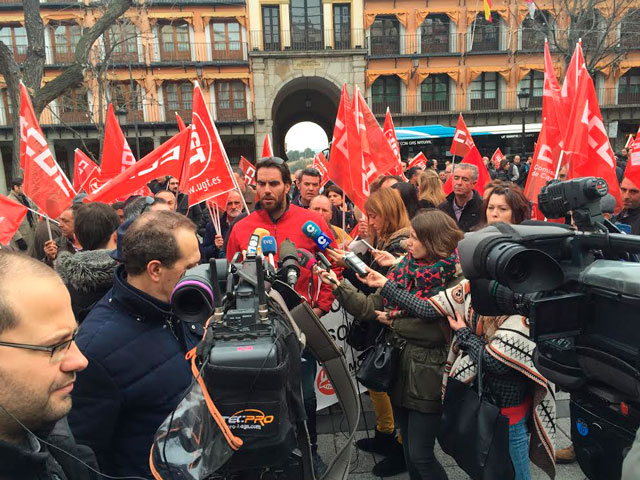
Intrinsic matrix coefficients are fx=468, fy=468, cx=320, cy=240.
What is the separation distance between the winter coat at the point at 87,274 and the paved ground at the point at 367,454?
1.64m

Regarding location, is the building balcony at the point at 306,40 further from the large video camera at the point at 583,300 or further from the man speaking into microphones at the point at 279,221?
the large video camera at the point at 583,300

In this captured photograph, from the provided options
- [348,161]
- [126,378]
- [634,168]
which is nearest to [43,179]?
[348,161]

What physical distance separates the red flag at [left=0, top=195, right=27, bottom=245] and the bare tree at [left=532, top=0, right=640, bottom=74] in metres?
8.89

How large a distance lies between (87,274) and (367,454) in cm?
232

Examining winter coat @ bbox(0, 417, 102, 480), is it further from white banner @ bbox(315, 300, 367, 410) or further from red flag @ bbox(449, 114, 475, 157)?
red flag @ bbox(449, 114, 475, 157)

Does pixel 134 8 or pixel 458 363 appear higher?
pixel 134 8

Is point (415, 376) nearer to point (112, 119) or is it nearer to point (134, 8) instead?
point (112, 119)

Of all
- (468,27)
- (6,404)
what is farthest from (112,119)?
(468,27)

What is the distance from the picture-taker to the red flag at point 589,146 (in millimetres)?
4762

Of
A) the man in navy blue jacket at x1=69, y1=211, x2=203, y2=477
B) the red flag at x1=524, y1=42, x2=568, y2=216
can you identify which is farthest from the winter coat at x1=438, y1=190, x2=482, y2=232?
the man in navy blue jacket at x1=69, y1=211, x2=203, y2=477

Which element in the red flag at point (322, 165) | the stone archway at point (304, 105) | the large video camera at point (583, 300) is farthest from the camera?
the stone archway at point (304, 105)

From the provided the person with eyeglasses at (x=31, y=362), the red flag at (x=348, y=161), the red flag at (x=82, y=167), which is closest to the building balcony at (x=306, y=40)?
the red flag at (x=82, y=167)

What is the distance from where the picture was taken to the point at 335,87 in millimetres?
27453

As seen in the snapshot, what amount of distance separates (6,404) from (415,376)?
197cm
